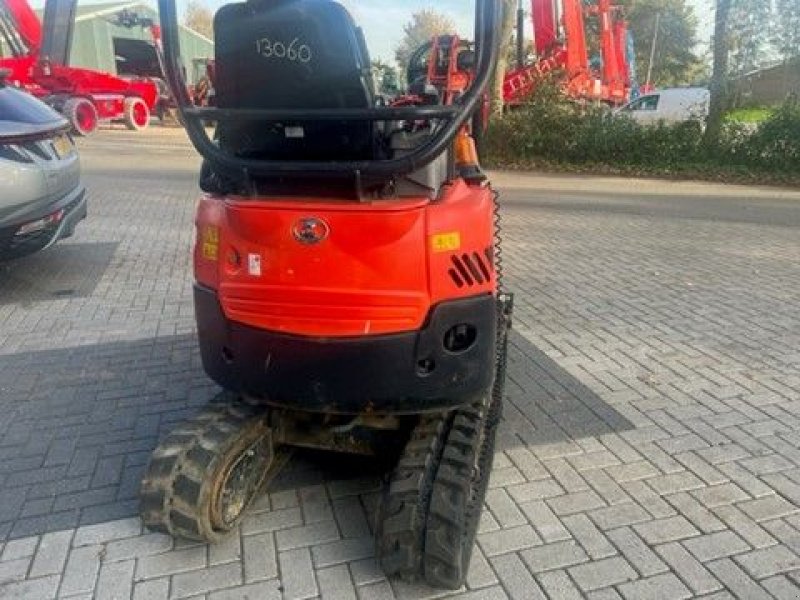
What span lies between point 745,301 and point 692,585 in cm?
364

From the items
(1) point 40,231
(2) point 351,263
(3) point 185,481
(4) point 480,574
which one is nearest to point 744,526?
(4) point 480,574

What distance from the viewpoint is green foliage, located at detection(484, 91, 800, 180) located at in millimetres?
12875

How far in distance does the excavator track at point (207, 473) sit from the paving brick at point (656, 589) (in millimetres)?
1432

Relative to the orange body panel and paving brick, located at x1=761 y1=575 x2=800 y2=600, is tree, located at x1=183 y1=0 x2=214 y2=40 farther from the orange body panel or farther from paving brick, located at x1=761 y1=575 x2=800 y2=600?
paving brick, located at x1=761 y1=575 x2=800 y2=600

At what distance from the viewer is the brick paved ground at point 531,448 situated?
2.41 metres

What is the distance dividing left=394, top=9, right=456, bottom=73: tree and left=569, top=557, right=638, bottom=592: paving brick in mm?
2005

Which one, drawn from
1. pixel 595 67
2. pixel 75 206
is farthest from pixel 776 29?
pixel 75 206

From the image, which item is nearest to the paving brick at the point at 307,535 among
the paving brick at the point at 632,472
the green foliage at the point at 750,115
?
the paving brick at the point at 632,472

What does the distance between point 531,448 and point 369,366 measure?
4.12ft

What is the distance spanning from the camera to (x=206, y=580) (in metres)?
2.38

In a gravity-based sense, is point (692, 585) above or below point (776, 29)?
below

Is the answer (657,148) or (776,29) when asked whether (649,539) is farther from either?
(776,29)

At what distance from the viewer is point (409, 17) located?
2535mm

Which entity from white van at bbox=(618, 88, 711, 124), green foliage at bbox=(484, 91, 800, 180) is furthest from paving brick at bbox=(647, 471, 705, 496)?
white van at bbox=(618, 88, 711, 124)
